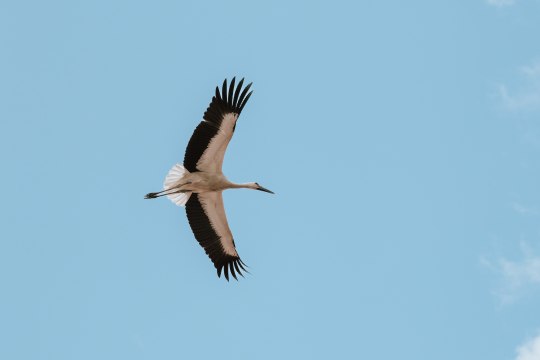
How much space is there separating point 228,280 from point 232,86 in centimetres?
392

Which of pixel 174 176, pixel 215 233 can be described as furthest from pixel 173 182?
pixel 215 233

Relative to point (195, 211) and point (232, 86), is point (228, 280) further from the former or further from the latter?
point (232, 86)

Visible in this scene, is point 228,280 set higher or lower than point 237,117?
lower

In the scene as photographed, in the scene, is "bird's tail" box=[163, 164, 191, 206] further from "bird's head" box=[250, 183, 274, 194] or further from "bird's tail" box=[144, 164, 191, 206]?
"bird's head" box=[250, 183, 274, 194]

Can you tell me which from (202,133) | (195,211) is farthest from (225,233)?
(202,133)

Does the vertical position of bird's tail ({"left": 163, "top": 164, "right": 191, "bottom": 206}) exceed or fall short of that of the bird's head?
it falls short

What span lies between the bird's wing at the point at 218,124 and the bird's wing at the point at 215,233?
1435mm

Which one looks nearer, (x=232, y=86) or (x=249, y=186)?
(x=232, y=86)

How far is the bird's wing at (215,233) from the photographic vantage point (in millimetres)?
23734

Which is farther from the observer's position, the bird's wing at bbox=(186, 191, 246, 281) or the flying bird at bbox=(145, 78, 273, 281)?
the bird's wing at bbox=(186, 191, 246, 281)

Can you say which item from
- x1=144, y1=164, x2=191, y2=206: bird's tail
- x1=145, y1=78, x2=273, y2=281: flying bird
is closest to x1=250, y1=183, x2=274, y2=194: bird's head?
x1=145, y1=78, x2=273, y2=281: flying bird

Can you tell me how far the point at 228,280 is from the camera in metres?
23.8

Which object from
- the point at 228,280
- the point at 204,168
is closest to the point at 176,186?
the point at 204,168

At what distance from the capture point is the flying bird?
2230cm
